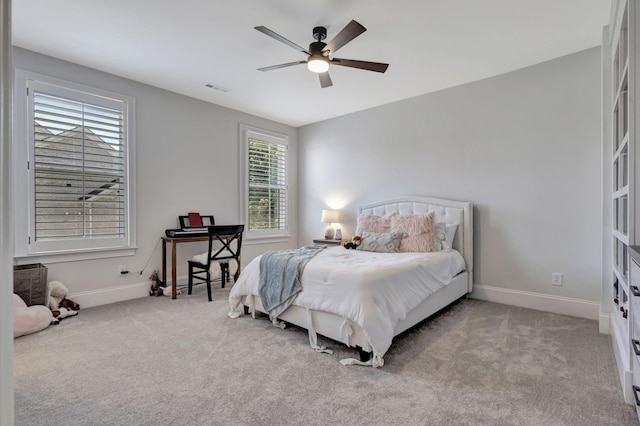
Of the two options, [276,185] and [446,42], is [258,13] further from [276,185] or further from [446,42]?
[276,185]

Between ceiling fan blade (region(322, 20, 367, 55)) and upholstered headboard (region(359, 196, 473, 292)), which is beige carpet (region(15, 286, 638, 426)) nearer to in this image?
upholstered headboard (region(359, 196, 473, 292))

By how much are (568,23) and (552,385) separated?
2827 millimetres

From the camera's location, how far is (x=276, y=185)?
551cm

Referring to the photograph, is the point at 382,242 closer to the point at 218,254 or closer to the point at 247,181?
the point at 218,254

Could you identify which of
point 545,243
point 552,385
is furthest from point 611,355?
point 545,243

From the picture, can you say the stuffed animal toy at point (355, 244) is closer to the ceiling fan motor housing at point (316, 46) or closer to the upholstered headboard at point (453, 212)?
the upholstered headboard at point (453, 212)

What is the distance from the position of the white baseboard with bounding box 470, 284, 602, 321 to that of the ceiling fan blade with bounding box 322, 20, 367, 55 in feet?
10.1

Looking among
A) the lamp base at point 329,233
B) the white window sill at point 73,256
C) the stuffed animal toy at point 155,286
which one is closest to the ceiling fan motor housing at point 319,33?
the lamp base at point 329,233

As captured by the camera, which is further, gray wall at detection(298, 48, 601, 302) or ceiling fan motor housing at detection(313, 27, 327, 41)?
gray wall at detection(298, 48, 601, 302)

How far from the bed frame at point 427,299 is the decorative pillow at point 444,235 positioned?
10 cm

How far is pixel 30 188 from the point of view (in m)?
3.04

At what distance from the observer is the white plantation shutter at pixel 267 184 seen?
513 cm

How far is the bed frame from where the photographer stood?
90.8 inches

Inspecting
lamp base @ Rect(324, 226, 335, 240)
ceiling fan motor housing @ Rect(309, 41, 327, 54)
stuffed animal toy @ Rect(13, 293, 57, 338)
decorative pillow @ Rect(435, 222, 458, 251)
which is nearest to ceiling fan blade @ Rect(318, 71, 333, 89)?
ceiling fan motor housing @ Rect(309, 41, 327, 54)
